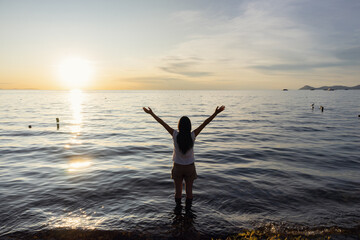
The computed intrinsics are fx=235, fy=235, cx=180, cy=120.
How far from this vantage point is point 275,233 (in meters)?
6.82

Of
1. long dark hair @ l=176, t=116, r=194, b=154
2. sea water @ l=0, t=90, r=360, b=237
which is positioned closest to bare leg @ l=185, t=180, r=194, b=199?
sea water @ l=0, t=90, r=360, b=237

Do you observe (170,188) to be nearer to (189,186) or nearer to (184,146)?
(189,186)

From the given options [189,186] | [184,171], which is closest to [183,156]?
[184,171]

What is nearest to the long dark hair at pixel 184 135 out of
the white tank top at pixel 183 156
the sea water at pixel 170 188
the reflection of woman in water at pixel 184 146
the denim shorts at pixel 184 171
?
the reflection of woman in water at pixel 184 146

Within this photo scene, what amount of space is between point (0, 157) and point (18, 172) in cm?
502

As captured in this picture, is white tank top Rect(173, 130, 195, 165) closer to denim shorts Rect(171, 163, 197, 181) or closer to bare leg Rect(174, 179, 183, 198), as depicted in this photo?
denim shorts Rect(171, 163, 197, 181)

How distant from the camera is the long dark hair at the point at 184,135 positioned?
6.68m

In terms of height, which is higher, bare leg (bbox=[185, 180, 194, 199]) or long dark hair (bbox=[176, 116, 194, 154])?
long dark hair (bbox=[176, 116, 194, 154])

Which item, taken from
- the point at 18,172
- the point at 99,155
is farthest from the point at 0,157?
the point at 99,155

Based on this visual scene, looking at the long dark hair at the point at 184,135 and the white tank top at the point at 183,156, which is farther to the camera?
the white tank top at the point at 183,156

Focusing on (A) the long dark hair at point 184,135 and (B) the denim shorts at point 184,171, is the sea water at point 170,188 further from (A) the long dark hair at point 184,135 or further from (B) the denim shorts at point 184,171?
(A) the long dark hair at point 184,135

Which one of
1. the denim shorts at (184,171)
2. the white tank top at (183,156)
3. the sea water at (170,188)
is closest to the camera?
the white tank top at (183,156)

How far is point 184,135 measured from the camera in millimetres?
6816

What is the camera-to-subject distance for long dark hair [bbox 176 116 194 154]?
6.68m
